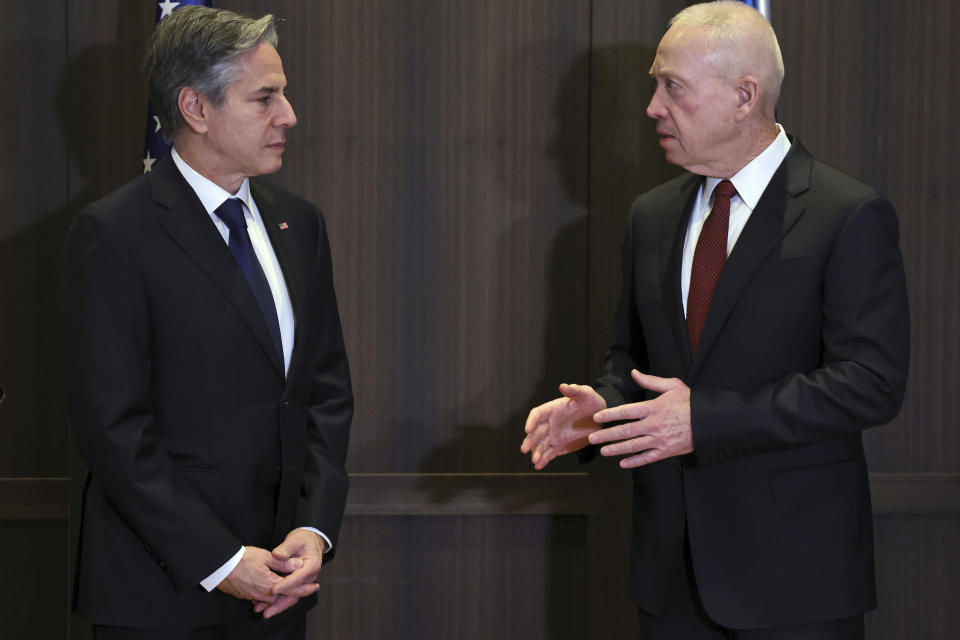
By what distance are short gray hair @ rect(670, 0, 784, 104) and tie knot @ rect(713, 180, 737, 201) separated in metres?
0.22

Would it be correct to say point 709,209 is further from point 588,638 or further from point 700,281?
point 588,638

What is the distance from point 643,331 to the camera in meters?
2.28

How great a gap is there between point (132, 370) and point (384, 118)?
1.60m

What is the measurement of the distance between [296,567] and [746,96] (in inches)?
55.7

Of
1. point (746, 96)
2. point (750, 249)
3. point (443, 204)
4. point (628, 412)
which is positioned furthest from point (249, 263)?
point (443, 204)

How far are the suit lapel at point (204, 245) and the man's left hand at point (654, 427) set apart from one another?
70 centimetres

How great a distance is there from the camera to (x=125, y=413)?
6.08ft

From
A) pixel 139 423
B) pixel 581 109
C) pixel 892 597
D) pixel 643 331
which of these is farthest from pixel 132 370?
pixel 892 597

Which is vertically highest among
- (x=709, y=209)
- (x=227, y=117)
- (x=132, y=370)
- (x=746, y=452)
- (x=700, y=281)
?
(x=227, y=117)

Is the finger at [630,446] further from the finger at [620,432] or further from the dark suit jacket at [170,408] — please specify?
the dark suit jacket at [170,408]

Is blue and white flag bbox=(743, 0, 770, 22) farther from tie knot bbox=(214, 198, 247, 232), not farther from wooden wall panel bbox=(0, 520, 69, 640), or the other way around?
wooden wall panel bbox=(0, 520, 69, 640)

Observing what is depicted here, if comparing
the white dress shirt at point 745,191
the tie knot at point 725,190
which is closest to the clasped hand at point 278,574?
the white dress shirt at point 745,191

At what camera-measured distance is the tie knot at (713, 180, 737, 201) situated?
2.18m

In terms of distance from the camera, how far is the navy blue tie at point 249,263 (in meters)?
2.04
